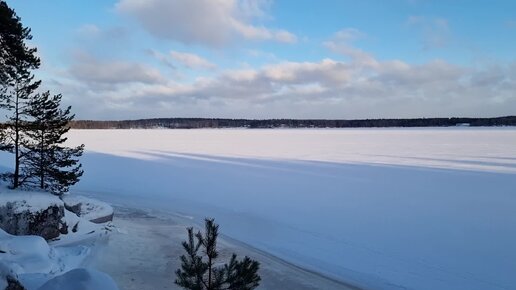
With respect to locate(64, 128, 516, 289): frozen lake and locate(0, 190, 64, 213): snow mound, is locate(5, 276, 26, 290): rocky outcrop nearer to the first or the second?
locate(64, 128, 516, 289): frozen lake

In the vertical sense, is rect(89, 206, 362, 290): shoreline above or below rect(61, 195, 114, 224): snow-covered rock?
below

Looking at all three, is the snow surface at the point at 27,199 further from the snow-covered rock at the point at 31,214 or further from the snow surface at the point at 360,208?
the snow surface at the point at 360,208

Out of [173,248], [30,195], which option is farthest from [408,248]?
[30,195]

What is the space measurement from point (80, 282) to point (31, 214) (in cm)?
725

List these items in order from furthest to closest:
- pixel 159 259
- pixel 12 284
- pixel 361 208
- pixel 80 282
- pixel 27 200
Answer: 1. pixel 361 208
2. pixel 27 200
3. pixel 159 259
4. pixel 12 284
5. pixel 80 282

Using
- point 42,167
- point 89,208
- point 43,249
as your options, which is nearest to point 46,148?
point 42,167

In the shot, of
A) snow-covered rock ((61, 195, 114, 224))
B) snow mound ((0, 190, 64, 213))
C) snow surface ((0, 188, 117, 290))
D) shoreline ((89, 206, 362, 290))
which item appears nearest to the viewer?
snow surface ((0, 188, 117, 290))

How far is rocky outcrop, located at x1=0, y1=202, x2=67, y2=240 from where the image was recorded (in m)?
9.95

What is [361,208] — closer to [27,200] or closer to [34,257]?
[34,257]

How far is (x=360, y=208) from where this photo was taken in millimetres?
13188

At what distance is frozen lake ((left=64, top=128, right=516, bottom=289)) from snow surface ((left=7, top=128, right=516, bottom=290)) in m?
0.03

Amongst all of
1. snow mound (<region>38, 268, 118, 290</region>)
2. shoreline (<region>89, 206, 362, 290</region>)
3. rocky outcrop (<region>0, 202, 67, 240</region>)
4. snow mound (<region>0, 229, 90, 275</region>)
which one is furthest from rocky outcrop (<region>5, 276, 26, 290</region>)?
rocky outcrop (<region>0, 202, 67, 240</region>)

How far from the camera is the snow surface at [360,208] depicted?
8461mm

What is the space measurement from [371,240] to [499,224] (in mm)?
3717
